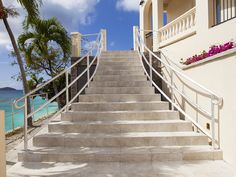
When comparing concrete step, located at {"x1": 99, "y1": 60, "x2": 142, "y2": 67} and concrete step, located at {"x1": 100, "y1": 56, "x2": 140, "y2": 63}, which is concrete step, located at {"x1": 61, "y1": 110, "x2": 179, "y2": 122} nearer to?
concrete step, located at {"x1": 99, "y1": 60, "x2": 142, "y2": 67}

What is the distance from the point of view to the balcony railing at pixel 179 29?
620 cm

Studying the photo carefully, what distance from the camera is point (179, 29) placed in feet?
22.5

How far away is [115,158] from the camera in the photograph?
368cm

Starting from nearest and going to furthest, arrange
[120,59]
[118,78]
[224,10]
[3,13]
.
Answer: [224,10] < [118,78] < [3,13] < [120,59]

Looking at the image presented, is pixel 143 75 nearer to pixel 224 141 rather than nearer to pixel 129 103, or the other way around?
pixel 129 103

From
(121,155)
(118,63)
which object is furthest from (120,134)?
(118,63)

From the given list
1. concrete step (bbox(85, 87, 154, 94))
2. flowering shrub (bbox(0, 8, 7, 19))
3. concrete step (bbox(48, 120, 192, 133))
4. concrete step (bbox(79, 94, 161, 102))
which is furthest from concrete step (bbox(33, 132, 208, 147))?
flowering shrub (bbox(0, 8, 7, 19))

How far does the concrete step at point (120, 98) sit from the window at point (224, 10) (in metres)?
2.42

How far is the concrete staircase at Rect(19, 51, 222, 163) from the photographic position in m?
3.71

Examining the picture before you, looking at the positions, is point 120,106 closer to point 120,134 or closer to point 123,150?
point 120,134

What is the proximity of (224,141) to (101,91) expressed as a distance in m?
3.46

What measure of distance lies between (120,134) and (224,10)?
434 cm

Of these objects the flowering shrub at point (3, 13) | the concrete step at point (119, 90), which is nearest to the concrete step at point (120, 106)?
the concrete step at point (119, 90)

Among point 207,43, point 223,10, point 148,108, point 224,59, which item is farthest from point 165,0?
point 224,59
